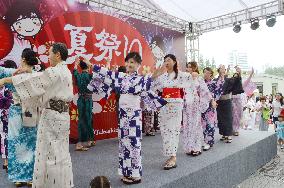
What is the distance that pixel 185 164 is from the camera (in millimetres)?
4191

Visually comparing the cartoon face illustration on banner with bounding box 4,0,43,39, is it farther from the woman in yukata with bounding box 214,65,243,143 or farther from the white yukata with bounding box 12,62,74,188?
the woman in yukata with bounding box 214,65,243,143

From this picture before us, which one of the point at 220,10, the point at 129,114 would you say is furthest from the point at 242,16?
the point at 129,114

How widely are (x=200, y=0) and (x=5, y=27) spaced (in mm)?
5685

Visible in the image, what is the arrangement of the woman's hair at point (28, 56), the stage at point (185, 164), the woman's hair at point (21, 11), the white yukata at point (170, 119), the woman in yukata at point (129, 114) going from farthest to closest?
the woman's hair at point (21, 11) → the white yukata at point (170, 119) → the stage at point (185, 164) → the woman in yukata at point (129, 114) → the woman's hair at point (28, 56)

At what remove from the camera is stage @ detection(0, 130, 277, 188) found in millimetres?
3533

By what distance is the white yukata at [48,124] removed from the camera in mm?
2695

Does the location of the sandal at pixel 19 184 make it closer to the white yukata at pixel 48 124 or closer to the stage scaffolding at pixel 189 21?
the white yukata at pixel 48 124

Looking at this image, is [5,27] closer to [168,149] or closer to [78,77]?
[78,77]

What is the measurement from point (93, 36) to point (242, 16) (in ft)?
17.1

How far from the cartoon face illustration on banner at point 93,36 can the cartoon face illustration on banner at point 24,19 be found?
0.14 metres

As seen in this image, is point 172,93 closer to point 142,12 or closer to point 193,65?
point 193,65

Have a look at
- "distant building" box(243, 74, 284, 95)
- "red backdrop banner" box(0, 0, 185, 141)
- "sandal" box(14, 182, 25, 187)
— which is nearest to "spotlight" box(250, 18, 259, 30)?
"red backdrop banner" box(0, 0, 185, 141)

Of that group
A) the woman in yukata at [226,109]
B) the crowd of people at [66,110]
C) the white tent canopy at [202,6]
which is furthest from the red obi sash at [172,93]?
the white tent canopy at [202,6]

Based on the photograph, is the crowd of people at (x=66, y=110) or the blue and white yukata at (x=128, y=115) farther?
the blue and white yukata at (x=128, y=115)
